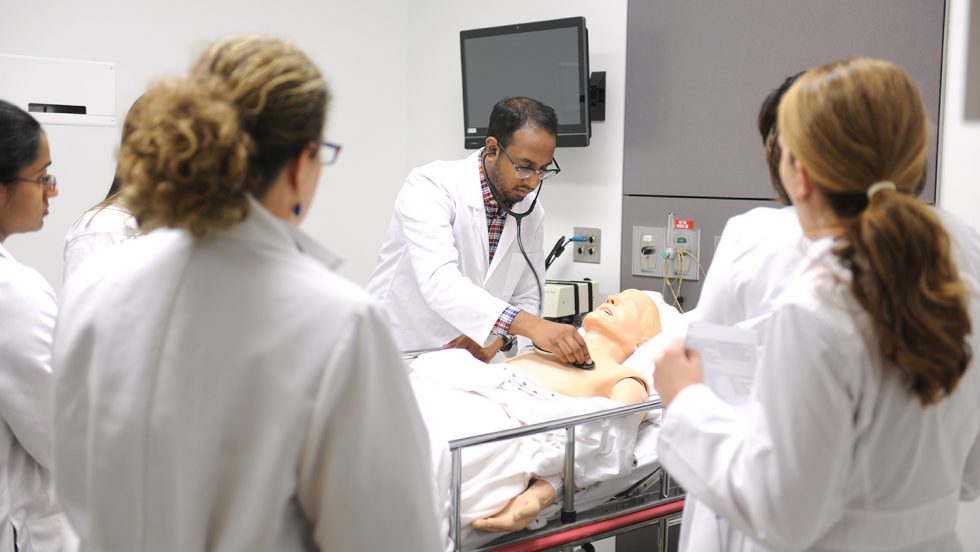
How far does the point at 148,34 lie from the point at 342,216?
1.11 meters

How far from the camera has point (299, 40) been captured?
3.86 metres

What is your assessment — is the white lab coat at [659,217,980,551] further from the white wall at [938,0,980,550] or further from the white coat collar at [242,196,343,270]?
the white wall at [938,0,980,550]

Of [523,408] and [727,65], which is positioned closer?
[523,408]

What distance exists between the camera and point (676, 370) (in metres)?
1.33

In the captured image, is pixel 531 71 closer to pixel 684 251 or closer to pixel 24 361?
pixel 684 251

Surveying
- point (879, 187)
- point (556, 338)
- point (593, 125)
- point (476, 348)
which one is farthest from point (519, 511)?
point (593, 125)

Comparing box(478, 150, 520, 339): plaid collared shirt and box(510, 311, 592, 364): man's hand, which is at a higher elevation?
box(478, 150, 520, 339): plaid collared shirt

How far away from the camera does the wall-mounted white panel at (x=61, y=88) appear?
3.11 metres

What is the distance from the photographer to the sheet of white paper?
54.1 inches

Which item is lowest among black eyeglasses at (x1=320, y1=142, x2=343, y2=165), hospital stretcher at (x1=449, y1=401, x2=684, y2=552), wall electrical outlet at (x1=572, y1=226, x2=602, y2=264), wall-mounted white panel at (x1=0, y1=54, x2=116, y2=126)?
hospital stretcher at (x1=449, y1=401, x2=684, y2=552)

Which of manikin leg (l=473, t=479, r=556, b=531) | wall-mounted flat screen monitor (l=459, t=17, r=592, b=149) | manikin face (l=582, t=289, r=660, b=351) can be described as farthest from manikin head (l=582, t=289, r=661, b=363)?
wall-mounted flat screen monitor (l=459, t=17, r=592, b=149)

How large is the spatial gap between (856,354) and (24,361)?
1310mm

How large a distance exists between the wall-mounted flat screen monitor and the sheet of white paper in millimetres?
2050

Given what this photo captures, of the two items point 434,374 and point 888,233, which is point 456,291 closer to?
point 434,374
